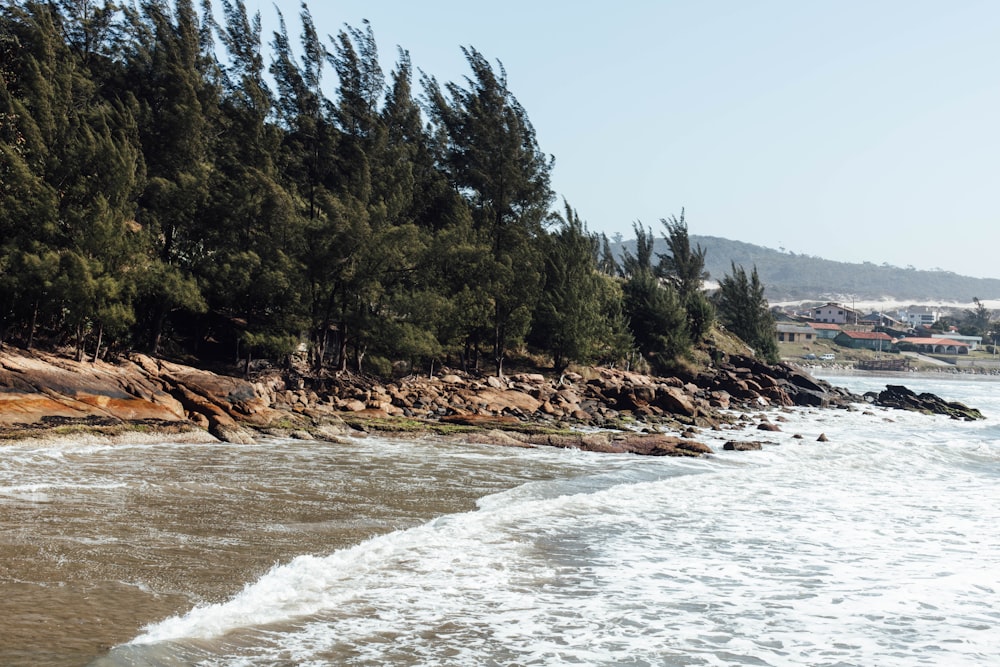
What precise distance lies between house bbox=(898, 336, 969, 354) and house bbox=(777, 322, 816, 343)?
1766 centimetres

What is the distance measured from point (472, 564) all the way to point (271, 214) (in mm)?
28781

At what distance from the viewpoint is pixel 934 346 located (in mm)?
154750

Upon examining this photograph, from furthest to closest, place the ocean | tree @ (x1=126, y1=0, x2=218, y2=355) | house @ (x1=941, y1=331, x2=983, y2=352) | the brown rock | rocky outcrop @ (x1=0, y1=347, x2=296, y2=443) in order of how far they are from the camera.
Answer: house @ (x1=941, y1=331, x2=983, y2=352), tree @ (x1=126, y1=0, x2=218, y2=355), the brown rock, rocky outcrop @ (x1=0, y1=347, x2=296, y2=443), the ocean

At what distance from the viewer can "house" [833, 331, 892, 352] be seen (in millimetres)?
149250

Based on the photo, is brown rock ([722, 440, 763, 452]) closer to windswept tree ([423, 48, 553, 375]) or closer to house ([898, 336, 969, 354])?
windswept tree ([423, 48, 553, 375])

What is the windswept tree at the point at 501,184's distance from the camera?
4497 cm

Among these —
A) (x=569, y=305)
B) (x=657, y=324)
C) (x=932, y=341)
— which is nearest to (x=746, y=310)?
(x=657, y=324)

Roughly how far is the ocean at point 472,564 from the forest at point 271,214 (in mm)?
12658

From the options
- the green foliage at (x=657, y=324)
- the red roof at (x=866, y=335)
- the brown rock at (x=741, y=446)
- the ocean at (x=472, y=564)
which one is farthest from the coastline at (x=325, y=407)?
the red roof at (x=866, y=335)

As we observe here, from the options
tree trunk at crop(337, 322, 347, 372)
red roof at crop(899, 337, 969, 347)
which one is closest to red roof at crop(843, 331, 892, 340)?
red roof at crop(899, 337, 969, 347)

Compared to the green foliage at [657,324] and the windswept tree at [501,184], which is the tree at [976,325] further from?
the windswept tree at [501,184]

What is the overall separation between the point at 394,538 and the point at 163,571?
11.2ft

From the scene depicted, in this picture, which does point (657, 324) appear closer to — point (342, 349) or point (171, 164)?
point (342, 349)

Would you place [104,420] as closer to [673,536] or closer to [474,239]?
[673,536]
